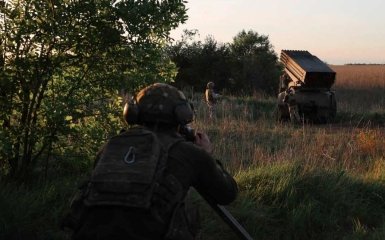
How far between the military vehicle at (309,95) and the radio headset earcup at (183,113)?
46.5ft

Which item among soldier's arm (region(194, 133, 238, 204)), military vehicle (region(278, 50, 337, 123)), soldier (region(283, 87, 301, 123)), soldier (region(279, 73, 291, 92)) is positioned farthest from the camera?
soldier (region(279, 73, 291, 92))

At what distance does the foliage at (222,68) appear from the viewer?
30266 millimetres

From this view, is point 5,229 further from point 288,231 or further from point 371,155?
point 371,155

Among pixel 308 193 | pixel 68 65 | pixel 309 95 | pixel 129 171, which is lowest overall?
pixel 308 193

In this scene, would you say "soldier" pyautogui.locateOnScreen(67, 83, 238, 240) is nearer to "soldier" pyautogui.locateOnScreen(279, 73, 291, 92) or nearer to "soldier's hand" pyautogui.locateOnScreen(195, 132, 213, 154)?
"soldier's hand" pyautogui.locateOnScreen(195, 132, 213, 154)

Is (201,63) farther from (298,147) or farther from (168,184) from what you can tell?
(168,184)

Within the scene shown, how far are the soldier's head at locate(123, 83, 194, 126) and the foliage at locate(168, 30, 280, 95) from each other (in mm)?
26473

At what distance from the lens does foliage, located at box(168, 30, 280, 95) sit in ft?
99.3

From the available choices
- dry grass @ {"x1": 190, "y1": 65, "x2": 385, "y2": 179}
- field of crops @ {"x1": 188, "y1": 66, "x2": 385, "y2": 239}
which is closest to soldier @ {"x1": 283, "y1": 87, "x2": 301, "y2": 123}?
dry grass @ {"x1": 190, "y1": 65, "x2": 385, "y2": 179}

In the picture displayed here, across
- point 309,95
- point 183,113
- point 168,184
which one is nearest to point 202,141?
point 183,113

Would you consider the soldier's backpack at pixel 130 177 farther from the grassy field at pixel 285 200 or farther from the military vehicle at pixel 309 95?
the military vehicle at pixel 309 95

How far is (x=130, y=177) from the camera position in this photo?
106 inches

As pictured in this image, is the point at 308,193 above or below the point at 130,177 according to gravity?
below

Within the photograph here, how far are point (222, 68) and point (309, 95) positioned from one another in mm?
13250
